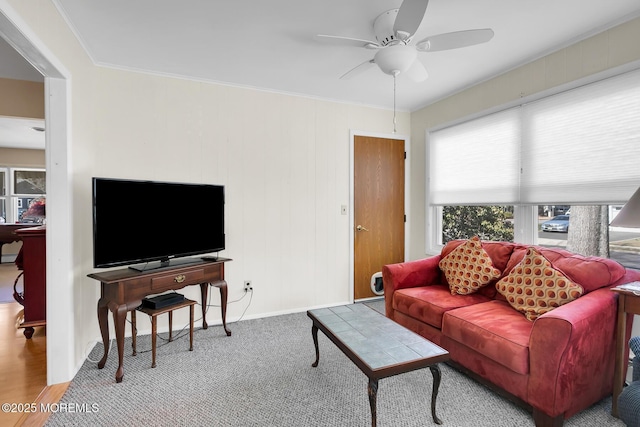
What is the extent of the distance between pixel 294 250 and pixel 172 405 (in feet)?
6.20

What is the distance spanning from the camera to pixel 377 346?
169 centimetres

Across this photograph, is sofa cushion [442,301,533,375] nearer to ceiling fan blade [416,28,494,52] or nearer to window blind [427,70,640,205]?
window blind [427,70,640,205]

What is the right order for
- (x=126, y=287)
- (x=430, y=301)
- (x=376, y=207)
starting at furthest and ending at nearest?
(x=376, y=207) → (x=430, y=301) → (x=126, y=287)

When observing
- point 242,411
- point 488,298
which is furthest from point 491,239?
point 242,411

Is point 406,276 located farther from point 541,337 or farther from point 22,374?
point 22,374

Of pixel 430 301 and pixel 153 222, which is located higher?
pixel 153 222

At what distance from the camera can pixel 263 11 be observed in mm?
2012

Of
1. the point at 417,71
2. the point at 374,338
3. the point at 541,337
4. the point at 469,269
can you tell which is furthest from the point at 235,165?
the point at 541,337

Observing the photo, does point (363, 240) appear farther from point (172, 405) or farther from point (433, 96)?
Result: point (172, 405)

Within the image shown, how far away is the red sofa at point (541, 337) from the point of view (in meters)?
1.61

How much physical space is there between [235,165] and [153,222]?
1.03 m

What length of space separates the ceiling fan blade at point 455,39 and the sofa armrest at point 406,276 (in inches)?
72.5

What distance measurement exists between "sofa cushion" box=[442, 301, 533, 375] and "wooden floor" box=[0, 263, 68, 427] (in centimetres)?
262

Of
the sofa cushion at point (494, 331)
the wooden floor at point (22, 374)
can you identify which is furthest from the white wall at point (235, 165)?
the sofa cushion at point (494, 331)
